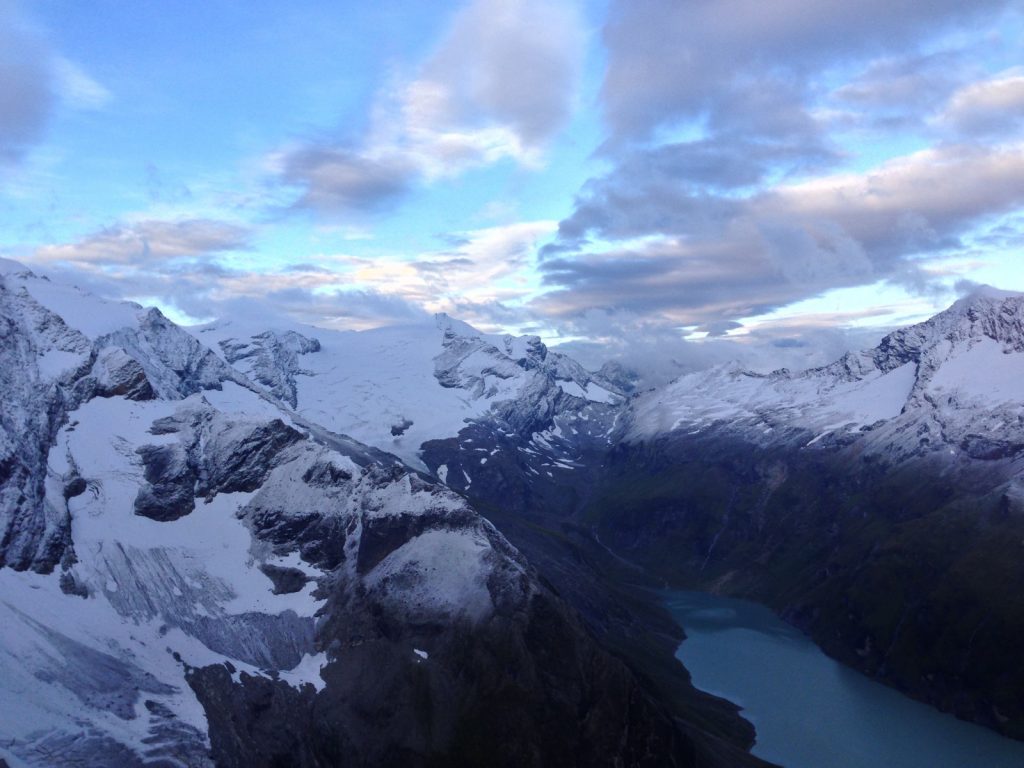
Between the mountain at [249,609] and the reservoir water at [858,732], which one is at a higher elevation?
the mountain at [249,609]

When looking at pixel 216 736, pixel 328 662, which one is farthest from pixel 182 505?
pixel 216 736

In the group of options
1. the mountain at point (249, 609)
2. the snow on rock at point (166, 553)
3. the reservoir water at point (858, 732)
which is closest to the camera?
the snow on rock at point (166, 553)

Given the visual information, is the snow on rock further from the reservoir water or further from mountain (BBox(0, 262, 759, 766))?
the reservoir water

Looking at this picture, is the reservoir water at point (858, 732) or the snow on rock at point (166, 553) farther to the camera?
the reservoir water at point (858, 732)

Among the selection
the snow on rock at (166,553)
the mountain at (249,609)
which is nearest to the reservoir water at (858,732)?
the mountain at (249,609)

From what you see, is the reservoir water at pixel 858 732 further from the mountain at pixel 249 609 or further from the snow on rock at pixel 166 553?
the snow on rock at pixel 166 553

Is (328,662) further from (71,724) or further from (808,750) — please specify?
(808,750)

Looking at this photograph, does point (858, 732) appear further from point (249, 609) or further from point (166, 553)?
point (166, 553)

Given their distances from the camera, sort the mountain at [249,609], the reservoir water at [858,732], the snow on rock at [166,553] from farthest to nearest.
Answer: the reservoir water at [858,732] → the mountain at [249,609] → the snow on rock at [166,553]
